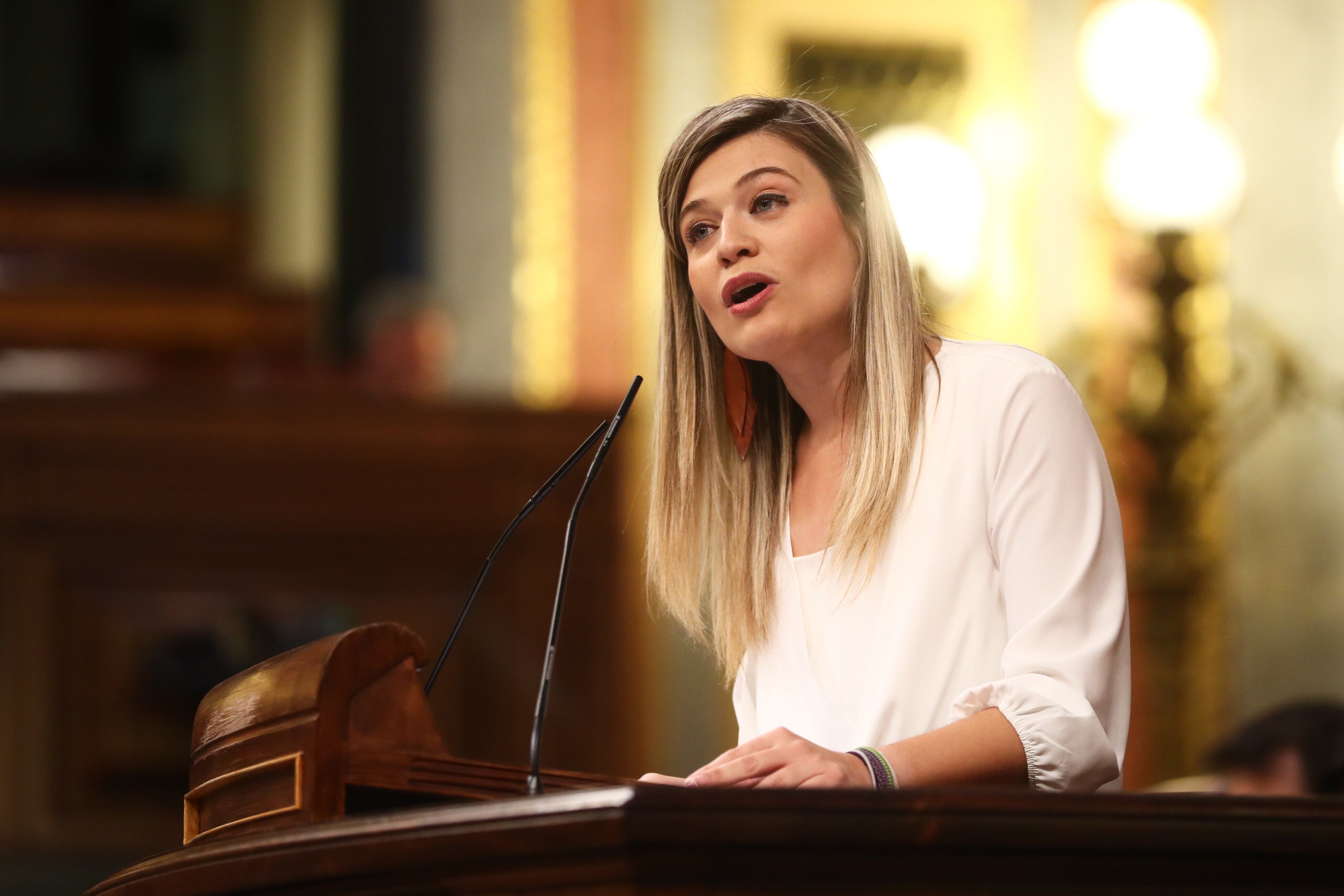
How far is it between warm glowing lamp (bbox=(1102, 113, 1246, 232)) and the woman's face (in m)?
2.89

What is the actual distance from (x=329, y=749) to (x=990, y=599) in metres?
0.60

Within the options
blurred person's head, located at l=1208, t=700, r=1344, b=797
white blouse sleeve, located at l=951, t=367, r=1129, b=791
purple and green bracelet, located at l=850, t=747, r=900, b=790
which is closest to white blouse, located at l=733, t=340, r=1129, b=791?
white blouse sleeve, located at l=951, t=367, r=1129, b=791

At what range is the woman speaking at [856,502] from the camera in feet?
4.42

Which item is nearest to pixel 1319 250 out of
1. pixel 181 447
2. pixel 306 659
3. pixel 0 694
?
pixel 181 447

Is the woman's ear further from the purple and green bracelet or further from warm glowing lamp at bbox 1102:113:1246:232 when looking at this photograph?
warm glowing lamp at bbox 1102:113:1246:232

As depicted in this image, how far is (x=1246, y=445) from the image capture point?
16.5 feet

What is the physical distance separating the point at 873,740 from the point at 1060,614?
8.5 inches

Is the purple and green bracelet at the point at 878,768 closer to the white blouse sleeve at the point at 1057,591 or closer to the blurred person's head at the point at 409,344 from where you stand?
the white blouse sleeve at the point at 1057,591

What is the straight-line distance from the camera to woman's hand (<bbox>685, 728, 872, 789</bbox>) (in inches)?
48.3

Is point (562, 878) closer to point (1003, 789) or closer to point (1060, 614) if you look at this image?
point (1003, 789)

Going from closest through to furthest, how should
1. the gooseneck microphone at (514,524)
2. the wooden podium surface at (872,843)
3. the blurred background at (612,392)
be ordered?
1. the wooden podium surface at (872,843)
2. the gooseneck microphone at (514,524)
3. the blurred background at (612,392)

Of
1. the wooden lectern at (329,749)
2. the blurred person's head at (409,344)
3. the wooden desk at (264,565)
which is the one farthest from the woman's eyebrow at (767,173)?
the blurred person's head at (409,344)

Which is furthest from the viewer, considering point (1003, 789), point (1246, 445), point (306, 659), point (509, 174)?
point (509, 174)

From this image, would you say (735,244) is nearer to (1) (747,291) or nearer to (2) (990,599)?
(1) (747,291)
